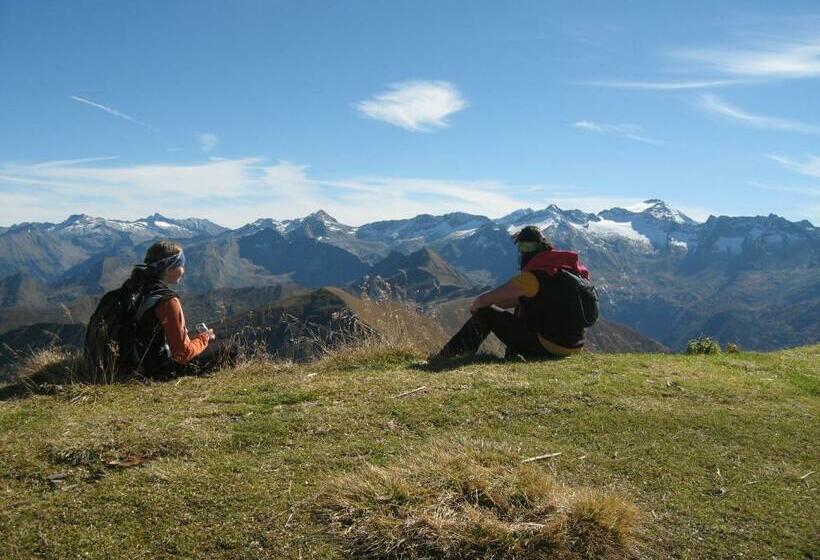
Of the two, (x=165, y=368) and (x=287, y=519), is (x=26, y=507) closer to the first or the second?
A: (x=287, y=519)

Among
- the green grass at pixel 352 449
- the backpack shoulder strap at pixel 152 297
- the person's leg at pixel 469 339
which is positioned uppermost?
the backpack shoulder strap at pixel 152 297

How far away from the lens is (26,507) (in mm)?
4855

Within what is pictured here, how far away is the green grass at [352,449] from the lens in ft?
15.5

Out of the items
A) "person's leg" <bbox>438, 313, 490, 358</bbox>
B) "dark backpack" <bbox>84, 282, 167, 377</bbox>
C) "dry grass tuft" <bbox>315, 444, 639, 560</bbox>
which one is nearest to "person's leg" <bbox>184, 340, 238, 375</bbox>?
"dark backpack" <bbox>84, 282, 167, 377</bbox>

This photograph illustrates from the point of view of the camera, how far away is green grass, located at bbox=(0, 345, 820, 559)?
15.5 feet

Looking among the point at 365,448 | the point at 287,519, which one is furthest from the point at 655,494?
the point at 287,519

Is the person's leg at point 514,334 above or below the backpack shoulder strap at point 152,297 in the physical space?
below

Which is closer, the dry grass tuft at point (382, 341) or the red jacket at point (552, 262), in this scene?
the red jacket at point (552, 262)

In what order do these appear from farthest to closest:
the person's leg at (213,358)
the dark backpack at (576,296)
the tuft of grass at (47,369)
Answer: the dark backpack at (576,296)
the person's leg at (213,358)
the tuft of grass at (47,369)

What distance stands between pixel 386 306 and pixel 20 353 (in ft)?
20.8

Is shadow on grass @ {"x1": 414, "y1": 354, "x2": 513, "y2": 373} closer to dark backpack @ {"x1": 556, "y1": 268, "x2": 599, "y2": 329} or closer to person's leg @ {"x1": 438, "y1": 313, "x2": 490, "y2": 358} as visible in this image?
person's leg @ {"x1": 438, "y1": 313, "x2": 490, "y2": 358}

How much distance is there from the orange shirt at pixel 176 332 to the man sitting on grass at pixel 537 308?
421 centimetres

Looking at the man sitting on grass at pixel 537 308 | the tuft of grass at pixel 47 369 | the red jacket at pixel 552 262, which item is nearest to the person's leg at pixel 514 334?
the man sitting on grass at pixel 537 308

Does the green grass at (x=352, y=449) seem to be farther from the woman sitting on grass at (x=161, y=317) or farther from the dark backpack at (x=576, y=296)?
the dark backpack at (x=576, y=296)
